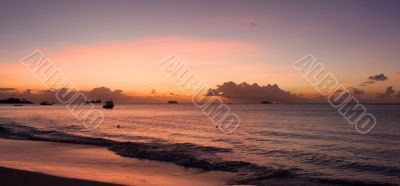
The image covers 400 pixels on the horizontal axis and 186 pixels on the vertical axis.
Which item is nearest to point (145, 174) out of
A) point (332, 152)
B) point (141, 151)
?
point (141, 151)

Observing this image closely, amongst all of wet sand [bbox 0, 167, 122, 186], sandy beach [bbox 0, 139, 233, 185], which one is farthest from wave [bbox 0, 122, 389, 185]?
wet sand [bbox 0, 167, 122, 186]

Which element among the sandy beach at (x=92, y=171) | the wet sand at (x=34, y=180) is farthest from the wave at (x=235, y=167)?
the wet sand at (x=34, y=180)

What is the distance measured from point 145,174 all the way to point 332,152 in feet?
43.9

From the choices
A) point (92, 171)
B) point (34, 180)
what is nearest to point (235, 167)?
point (92, 171)

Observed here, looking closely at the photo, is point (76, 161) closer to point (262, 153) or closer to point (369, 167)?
point (262, 153)

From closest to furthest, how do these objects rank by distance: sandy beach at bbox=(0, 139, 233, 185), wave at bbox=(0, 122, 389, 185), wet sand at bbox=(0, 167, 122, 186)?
wet sand at bbox=(0, 167, 122, 186), sandy beach at bbox=(0, 139, 233, 185), wave at bbox=(0, 122, 389, 185)

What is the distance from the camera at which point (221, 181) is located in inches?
537

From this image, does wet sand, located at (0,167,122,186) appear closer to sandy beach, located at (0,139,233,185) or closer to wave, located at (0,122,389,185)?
sandy beach, located at (0,139,233,185)

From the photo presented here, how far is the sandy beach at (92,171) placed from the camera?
40.0ft

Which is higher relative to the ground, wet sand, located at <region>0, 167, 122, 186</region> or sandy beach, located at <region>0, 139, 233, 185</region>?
sandy beach, located at <region>0, 139, 233, 185</region>

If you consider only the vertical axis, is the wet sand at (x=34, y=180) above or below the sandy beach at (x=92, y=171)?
below

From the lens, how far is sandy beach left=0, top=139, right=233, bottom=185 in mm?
12188

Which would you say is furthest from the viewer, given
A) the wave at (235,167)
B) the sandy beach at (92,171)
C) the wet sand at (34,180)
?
the wave at (235,167)

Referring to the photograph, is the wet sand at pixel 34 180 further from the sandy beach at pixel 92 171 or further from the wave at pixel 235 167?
the wave at pixel 235 167
